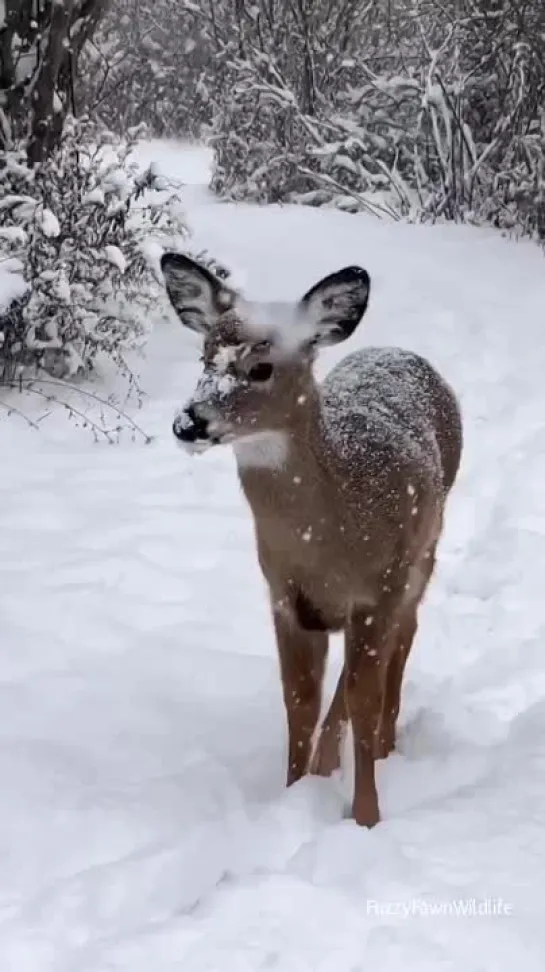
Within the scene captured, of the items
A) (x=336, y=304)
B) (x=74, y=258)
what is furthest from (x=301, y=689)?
(x=74, y=258)

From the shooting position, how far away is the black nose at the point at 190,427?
2.84 m

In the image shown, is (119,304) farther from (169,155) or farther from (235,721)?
(169,155)

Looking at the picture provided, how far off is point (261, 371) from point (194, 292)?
311mm

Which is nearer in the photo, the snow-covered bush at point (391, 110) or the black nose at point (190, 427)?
the black nose at point (190, 427)

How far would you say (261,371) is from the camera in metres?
3.02

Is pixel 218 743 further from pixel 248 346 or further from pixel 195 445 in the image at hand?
pixel 248 346

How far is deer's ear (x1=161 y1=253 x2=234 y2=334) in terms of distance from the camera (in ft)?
10.2

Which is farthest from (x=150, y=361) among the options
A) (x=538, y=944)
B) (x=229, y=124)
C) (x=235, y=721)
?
(x=229, y=124)

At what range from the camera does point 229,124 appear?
1582cm

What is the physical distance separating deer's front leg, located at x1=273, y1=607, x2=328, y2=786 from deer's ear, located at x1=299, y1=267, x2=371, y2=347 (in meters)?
0.90

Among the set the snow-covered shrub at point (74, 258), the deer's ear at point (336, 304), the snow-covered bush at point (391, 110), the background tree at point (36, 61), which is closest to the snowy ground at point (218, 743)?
the snow-covered shrub at point (74, 258)

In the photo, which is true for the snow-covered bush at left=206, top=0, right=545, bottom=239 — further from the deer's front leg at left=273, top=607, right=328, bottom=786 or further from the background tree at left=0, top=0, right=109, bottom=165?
the deer's front leg at left=273, top=607, right=328, bottom=786

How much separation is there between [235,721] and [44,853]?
3.55 ft

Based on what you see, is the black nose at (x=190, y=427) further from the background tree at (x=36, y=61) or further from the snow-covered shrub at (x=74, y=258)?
the background tree at (x=36, y=61)
